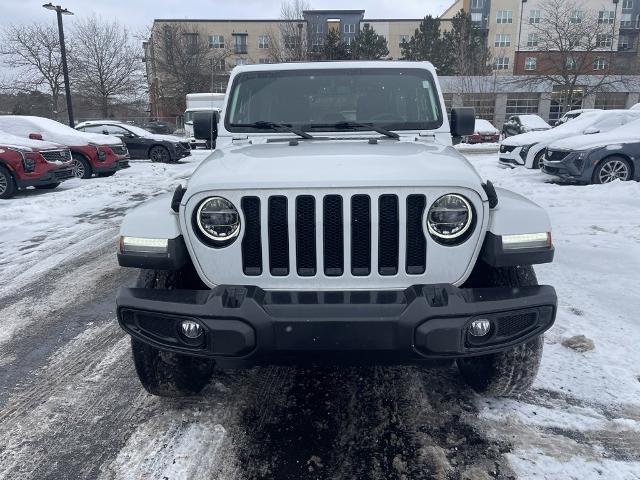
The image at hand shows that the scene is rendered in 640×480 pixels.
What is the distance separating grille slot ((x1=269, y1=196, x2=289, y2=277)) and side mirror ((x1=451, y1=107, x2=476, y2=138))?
2.09m

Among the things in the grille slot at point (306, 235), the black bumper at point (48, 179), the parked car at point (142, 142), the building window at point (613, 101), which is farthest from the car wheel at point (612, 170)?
the building window at point (613, 101)

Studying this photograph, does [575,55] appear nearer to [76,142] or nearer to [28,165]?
[76,142]

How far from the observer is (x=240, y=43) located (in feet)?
207

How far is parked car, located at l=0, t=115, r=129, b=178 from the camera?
13047mm

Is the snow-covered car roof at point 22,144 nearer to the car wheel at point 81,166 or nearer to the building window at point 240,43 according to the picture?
the car wheel at point 81,166

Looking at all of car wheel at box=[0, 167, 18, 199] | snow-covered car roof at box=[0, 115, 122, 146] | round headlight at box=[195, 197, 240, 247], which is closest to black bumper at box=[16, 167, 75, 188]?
car wheel at box=[0, 167, 18, 199]

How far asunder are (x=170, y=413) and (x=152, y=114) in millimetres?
52602

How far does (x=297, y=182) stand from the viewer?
2.39 meters

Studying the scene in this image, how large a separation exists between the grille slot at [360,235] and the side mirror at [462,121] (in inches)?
74.5

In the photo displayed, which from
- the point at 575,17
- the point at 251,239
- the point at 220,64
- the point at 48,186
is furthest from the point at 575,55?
the point at 251,239

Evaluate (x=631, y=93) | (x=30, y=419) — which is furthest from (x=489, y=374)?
(x=631, y=93)

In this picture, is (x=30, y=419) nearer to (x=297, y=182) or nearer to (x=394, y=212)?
(x=297, y=182)

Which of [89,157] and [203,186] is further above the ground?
[203,186]

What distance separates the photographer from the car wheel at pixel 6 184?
10141mm
